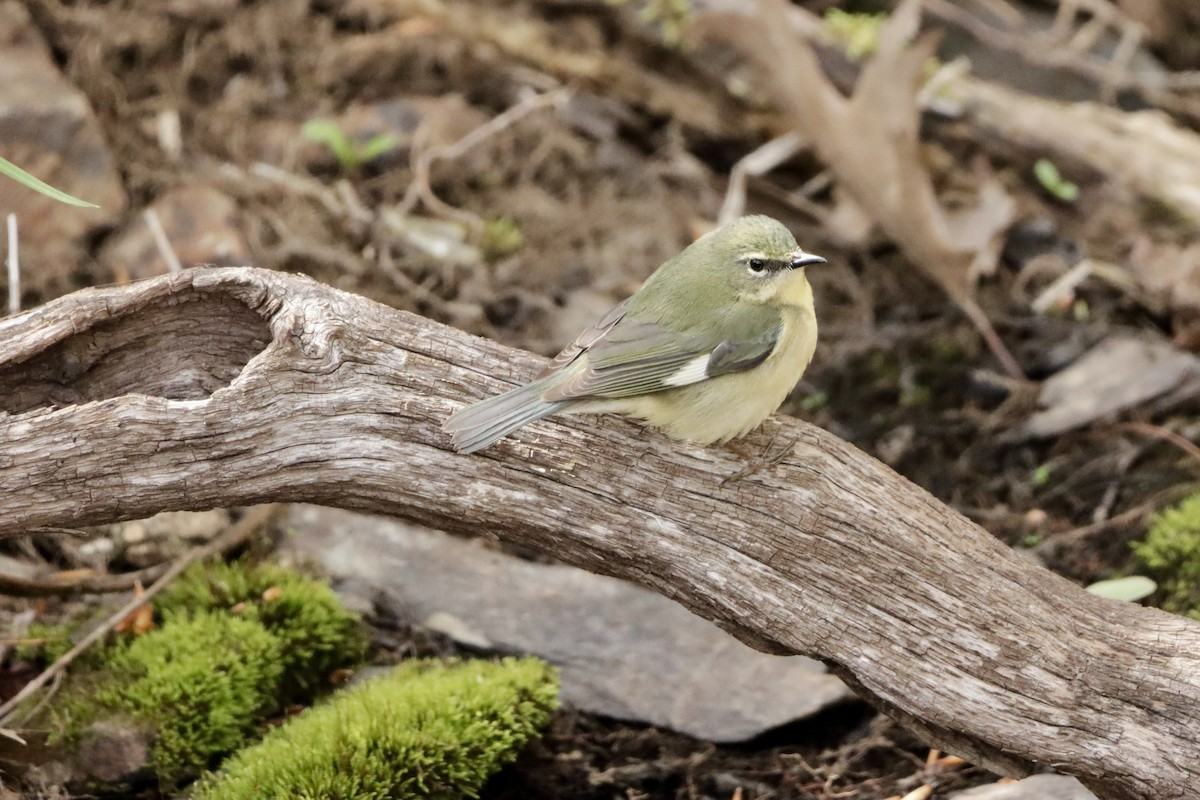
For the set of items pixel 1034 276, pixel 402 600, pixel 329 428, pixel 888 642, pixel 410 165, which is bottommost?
pixel 888 642

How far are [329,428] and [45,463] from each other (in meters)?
0.74

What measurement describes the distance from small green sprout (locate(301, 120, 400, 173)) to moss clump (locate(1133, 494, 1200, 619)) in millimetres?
4321

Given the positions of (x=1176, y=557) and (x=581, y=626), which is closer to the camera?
(x=1176, y=557)

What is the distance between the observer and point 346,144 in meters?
6.47

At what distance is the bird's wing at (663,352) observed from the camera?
3611mm

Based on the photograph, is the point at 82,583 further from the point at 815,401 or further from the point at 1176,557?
the point at 1176,557

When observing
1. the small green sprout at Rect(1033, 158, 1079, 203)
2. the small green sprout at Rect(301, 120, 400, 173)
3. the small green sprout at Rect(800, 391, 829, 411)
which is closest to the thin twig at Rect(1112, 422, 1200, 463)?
the small green sprout at Rect(800, 391, 829, 411)

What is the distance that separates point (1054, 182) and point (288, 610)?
4.78 m

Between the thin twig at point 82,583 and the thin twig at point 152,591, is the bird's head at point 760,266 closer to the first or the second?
the thin twig at point 152,591

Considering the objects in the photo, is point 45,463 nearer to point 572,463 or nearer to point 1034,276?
point 572,463

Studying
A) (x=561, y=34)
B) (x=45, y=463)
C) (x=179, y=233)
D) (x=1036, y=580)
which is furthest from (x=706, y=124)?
(x=45, y=463)

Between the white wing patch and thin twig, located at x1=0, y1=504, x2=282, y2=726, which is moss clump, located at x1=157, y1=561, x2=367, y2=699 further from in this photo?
the white wing patch

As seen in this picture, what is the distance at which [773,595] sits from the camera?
338 cm

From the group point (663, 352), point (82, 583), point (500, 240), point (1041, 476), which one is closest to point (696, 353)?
point (663, 352)
